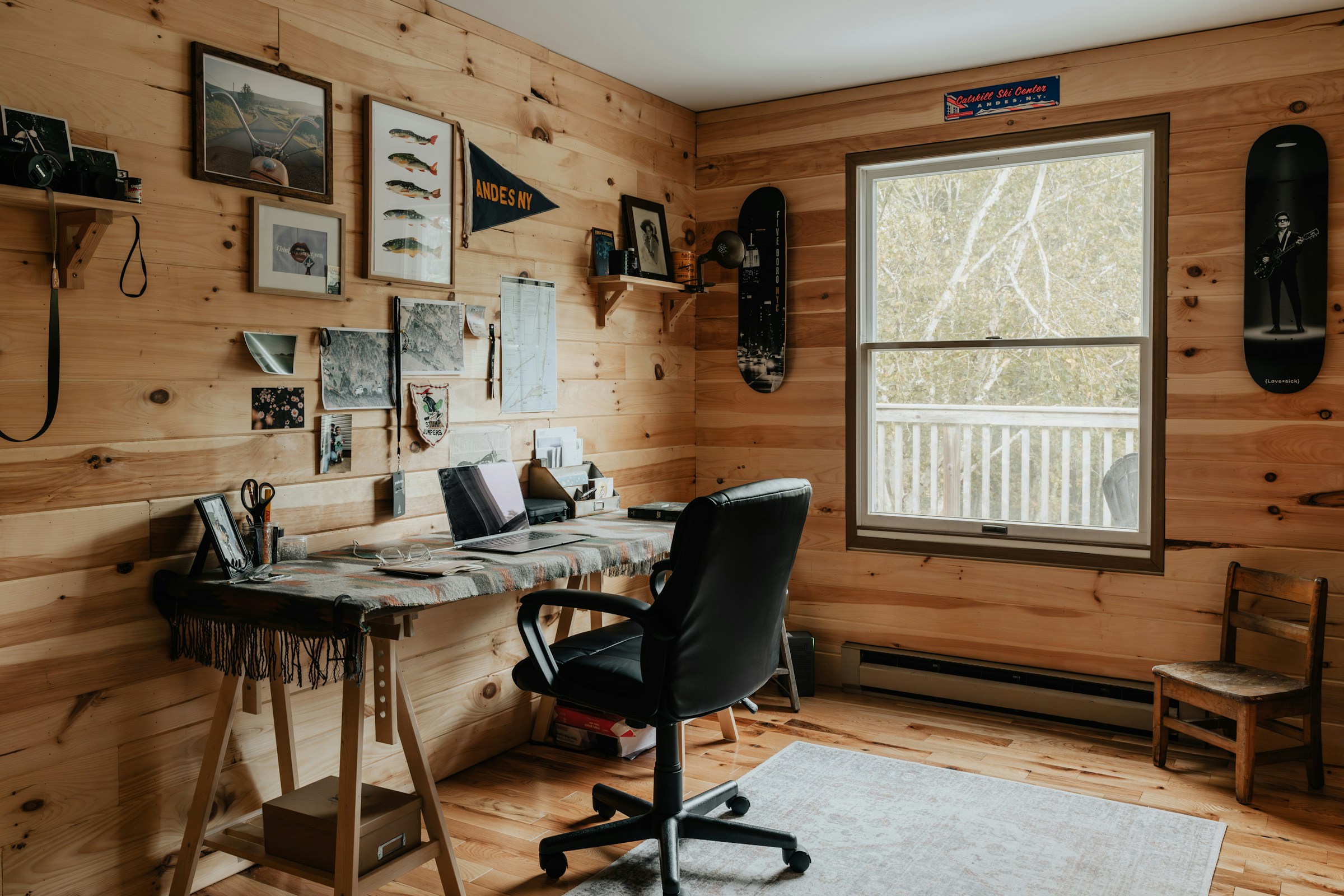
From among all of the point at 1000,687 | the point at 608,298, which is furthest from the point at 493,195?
the point at 1000,687

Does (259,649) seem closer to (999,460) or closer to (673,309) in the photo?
(673,309)

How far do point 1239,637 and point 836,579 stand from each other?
150 centimetres

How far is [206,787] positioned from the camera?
7.63 feet

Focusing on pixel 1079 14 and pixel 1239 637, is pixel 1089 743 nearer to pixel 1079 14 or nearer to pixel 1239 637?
pixel 1239 637

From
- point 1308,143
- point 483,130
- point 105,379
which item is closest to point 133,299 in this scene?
point 105,379

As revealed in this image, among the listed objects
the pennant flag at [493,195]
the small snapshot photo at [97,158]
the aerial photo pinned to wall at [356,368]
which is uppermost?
the pennant flag at [493,195]

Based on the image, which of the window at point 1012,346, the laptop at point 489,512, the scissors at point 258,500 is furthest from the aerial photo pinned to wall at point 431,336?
the window at point 1012,346

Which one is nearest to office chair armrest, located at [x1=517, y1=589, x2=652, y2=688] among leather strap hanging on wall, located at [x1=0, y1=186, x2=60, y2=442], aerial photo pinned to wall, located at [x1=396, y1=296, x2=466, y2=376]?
aerial photo pinned to wall, located at [x1=396, y1=296, x2=466, y2=376]

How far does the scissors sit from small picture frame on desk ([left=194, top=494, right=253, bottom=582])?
55 mm

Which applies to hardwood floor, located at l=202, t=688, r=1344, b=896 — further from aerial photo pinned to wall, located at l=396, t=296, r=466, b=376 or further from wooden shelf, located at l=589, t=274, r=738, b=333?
wooden shelf, located at l=589, t=274, r=738, b=333

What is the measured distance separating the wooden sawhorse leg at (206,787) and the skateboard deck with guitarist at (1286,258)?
334 centimetres

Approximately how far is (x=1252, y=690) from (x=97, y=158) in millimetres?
3467

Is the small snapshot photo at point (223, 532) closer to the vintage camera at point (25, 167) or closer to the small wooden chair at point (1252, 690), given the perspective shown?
the vintage camera at point (25, 167)

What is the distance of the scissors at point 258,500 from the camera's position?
2434 millimetres
